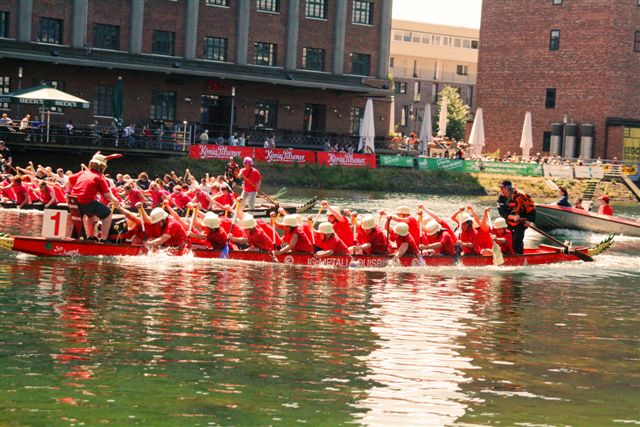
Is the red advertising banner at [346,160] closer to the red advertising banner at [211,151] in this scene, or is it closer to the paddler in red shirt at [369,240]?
the red advertising banner at [211,151]

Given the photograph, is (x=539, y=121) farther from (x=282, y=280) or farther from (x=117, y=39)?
(x=282, y=280)

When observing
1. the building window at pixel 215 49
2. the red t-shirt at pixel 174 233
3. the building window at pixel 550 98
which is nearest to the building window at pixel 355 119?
the building window at pixel 215 49

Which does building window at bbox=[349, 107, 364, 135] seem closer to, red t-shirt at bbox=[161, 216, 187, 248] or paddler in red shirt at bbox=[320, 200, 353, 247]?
paddler in red shirt at bbox=[320, 200, 353, 247]

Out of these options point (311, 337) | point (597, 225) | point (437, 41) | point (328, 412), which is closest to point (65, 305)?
point (311, 337)

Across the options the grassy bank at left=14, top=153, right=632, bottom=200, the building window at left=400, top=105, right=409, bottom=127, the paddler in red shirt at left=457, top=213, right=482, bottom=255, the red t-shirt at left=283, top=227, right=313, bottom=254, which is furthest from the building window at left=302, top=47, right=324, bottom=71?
the building window at left=400, top=105, right=409, bottom=127

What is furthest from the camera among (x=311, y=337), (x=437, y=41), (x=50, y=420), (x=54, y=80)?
(x=437, y=41)

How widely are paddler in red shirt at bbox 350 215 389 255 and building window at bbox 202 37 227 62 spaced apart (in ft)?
143

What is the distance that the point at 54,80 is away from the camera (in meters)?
64.5

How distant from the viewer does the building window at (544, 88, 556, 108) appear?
89.6 meters

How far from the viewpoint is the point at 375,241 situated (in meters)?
27.9

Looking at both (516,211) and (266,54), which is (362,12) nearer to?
(266,54)

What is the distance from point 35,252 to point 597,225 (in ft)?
80.6

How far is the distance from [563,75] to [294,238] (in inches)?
2593

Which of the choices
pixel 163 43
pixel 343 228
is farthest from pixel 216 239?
pixel 163 43
